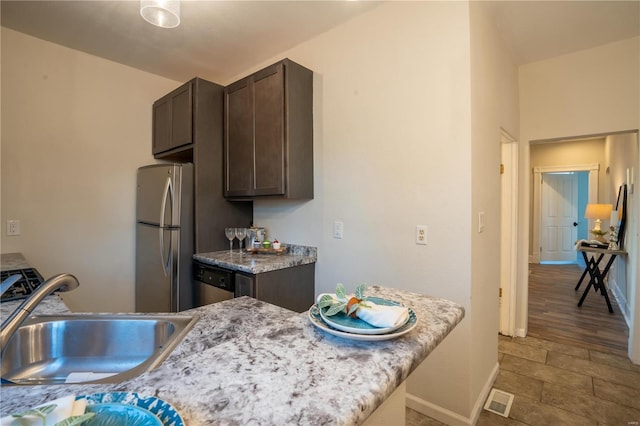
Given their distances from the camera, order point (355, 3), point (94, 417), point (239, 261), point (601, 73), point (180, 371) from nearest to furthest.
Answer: point (94, 417) → point (180, 371) → point (355, 3) → point (239, 261) → point (601, 73)

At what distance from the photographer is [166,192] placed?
2459 mm

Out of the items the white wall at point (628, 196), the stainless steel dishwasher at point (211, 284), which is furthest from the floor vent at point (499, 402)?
the stainless steel dishwasher at point (211, 284)

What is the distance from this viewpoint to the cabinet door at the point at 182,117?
8.58ft

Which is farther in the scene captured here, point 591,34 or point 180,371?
point 591,34

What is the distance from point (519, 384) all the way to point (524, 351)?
1.96 feet

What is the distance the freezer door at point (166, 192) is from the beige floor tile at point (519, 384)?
2.75 meters

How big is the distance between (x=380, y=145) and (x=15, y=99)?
2.85m

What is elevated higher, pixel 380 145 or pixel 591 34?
pixel 591 34

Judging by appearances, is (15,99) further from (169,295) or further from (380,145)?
(380,145)

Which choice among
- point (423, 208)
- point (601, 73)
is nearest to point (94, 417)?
point (423, 208)

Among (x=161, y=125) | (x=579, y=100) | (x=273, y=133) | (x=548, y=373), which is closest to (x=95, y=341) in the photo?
(x=273, y=133)

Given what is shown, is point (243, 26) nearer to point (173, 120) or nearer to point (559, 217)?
point (173, 120)

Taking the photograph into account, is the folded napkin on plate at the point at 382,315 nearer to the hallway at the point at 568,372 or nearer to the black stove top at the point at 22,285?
the black stove top at the point at 22,285

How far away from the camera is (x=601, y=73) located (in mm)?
2590
